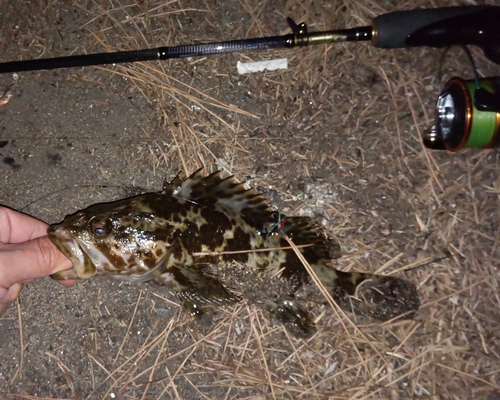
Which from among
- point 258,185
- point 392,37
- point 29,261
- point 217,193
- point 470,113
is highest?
point 392,37

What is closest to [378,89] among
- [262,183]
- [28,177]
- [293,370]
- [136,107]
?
[262,183]

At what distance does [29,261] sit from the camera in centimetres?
234

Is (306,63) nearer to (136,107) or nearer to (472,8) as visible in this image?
(472,8)

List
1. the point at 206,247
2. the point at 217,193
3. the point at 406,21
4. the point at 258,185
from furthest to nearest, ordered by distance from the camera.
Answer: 1. the point at 258,185
2. the point at 217,193
3. the point at 206,247
4. the point at 406,21

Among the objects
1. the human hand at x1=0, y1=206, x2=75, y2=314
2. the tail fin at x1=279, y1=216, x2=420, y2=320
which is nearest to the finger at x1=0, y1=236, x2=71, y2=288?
the human hand at x1=0, y1=206, x2=75, y2=314

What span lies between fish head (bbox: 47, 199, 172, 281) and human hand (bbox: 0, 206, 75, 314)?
0.07m

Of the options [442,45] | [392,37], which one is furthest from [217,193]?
[442,45]

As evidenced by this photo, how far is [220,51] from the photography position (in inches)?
113

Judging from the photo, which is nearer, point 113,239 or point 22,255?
point 22,255

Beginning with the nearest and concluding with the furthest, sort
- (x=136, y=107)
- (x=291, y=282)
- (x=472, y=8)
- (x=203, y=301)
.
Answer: (x=472, y=8) → (x=203, y=301) → (x=291, y=282) → (x=136, y=107)

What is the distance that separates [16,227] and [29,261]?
544mm

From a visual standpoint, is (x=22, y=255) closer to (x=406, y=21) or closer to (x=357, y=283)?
(x=357, y=283)

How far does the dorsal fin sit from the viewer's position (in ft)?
9.58

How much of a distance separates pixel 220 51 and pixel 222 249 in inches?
54.0
